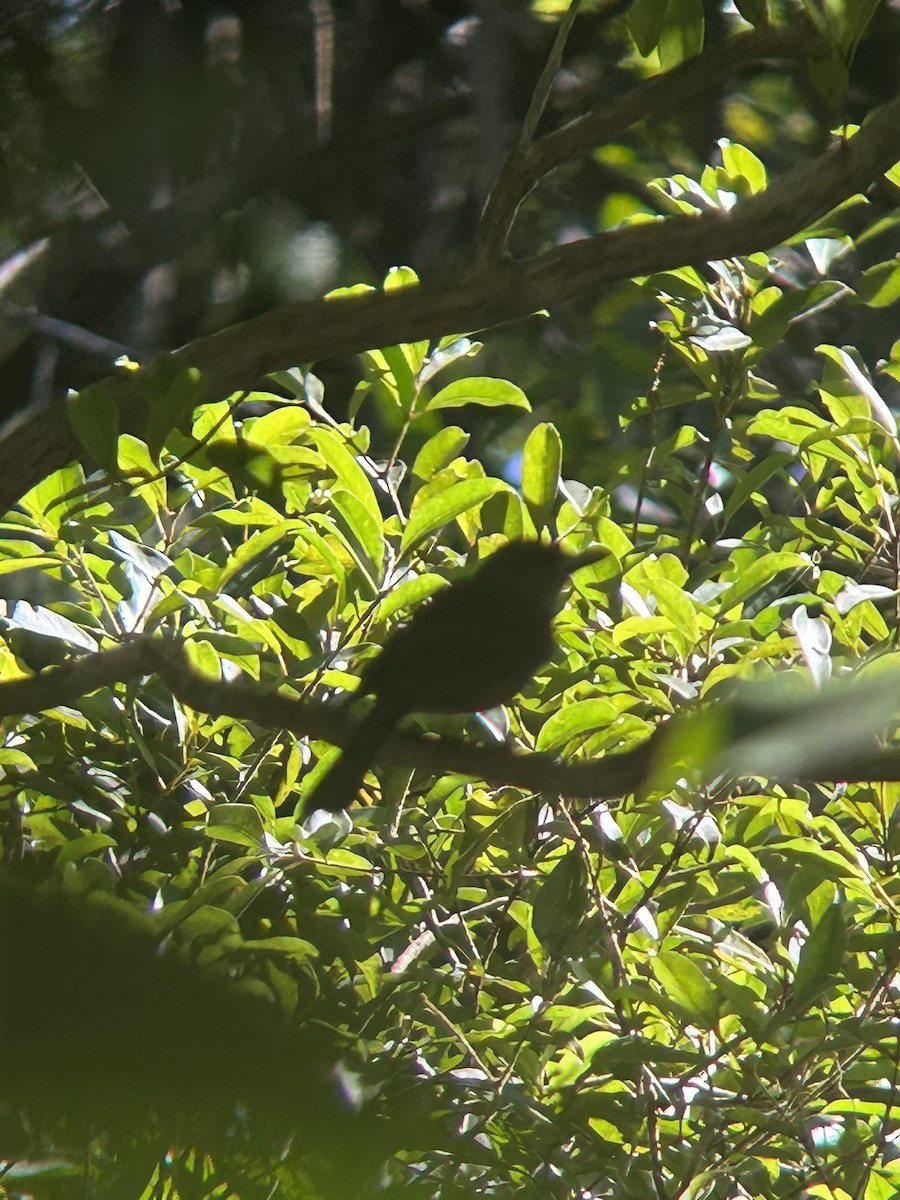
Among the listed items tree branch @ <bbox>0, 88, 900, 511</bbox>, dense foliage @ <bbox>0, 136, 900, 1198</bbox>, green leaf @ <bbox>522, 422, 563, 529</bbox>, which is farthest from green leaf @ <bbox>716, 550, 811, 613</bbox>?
tree branch @ <bbox>0, 88, 900, 511</bbox>

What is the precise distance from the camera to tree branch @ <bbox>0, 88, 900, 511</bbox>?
435 mm

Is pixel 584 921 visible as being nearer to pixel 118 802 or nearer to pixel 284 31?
pixel 118 802

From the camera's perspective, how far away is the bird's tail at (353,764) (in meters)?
0.42

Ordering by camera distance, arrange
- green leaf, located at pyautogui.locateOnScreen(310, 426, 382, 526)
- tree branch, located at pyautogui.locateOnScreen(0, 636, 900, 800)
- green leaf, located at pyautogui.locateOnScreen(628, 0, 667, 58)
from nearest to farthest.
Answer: tree branch, located at pyautogui.locateOnScreen(0, 636, 900, 800) < green leaf, located at pyautogui.locateOnScreen(628, 0, 667, 58) < green leaf, located at pyautogui.locateOnScreen(310, 426, 382, 526)

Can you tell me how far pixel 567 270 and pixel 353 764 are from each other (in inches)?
8.7

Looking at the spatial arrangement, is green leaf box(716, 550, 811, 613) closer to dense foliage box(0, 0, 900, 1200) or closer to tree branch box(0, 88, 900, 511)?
dense foliage box(0, 0, 900, 1200)

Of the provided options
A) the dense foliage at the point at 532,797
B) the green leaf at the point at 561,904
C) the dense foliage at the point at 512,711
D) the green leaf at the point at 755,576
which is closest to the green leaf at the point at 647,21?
the dense foliage at the point at 512,711

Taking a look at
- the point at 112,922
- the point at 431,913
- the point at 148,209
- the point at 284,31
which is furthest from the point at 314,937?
the point at 284,31

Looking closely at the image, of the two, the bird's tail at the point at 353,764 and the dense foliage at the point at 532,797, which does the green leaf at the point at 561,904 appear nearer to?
the dense foliage at the point at 532,797

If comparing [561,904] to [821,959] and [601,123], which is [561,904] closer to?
[821,959]

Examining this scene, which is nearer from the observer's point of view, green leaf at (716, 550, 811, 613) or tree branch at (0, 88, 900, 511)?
tree branch at (0, 88, 900, 511)

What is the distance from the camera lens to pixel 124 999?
109 mm

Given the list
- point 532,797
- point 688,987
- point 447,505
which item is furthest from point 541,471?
point 688,987

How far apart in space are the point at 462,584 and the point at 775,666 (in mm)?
195
